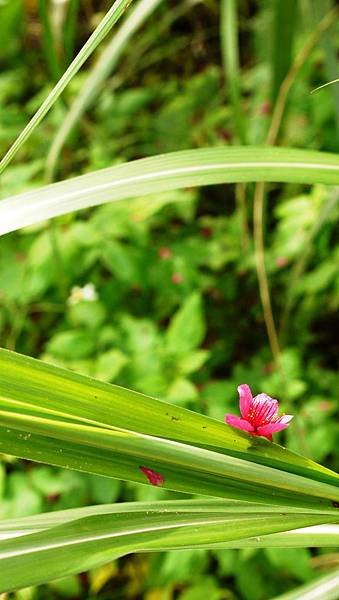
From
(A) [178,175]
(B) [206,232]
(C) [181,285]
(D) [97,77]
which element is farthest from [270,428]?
(B) [206,232]

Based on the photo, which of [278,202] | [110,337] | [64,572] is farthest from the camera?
[278,202]

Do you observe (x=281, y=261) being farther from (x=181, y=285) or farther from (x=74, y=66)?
(x=74, y=66)

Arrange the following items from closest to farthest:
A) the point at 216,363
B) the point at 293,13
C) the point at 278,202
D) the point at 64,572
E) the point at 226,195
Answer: the point at 64,572 → the point at 293,13 → the point at 216,363 → the point at 278,202 → the point at 226,195

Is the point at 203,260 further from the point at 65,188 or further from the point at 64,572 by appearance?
the point at 64,572

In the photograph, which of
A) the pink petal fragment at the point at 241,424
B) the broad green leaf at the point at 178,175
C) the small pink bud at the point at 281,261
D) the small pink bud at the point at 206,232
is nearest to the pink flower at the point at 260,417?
the pink petal fragment at the point at 241,424

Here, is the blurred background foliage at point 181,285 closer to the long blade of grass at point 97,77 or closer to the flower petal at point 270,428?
the long blade of grass at point 97,77

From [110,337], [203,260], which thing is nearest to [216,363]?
[203,260]
